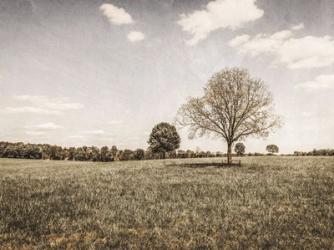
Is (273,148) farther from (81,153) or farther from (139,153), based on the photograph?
(81,153)

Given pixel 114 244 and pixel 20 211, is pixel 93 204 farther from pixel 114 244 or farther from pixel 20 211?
pixel 114 244

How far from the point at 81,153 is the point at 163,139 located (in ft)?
72.7

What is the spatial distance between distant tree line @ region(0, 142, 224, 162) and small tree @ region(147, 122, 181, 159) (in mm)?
1728

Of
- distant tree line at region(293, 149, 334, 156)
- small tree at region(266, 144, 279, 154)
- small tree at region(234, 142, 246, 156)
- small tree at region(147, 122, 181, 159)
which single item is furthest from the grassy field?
small tree at region(266, 144, 279, 154)

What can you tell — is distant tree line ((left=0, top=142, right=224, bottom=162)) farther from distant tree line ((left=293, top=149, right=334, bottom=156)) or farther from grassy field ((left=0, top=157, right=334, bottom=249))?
grassy field ((left=0, top=157, right=334, bottom=249))

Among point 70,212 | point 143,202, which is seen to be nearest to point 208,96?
point 143,202

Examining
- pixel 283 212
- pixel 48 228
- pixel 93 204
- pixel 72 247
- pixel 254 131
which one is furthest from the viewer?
pixel 254 131

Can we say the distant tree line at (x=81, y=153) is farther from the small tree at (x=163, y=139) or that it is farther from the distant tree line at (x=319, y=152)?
the distant tree line at (x=319, y=152)

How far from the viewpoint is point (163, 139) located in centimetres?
8638

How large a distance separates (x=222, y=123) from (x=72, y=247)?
30.7 meters

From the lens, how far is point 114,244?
795 centimetres

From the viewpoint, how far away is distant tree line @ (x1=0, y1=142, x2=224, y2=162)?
77.9 m

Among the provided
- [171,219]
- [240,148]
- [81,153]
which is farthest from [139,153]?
[171,219]

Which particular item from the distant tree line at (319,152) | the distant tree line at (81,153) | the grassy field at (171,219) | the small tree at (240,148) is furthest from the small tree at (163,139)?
the grassy field at (171,219)
